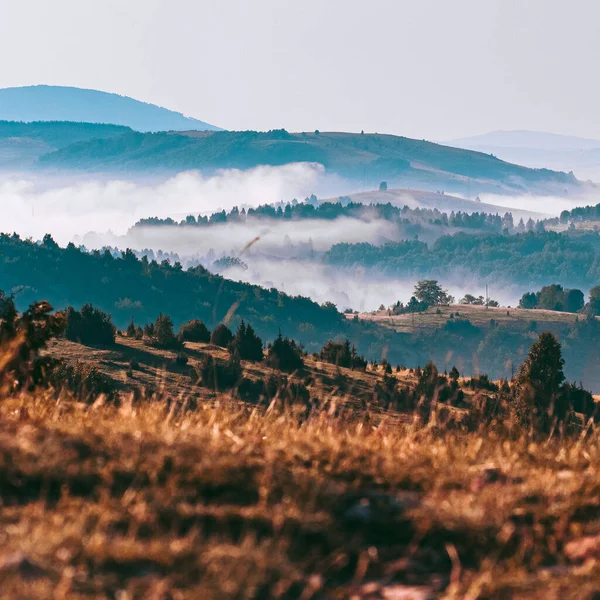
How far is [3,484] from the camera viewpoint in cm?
677

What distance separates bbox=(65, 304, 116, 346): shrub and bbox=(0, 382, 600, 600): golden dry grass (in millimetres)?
58416

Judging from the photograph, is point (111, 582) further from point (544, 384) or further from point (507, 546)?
point (544, 384)

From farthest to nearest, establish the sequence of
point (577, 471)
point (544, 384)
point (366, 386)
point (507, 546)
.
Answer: point (366, 386) → point (544, 384) → point (577, 471) → point (507, 546)

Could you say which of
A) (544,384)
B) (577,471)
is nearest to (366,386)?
(544,384)

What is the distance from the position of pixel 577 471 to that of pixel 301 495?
299 centimetres

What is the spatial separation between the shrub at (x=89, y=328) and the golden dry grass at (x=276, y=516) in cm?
5842

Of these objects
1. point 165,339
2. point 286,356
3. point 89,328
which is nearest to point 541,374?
point 286,356

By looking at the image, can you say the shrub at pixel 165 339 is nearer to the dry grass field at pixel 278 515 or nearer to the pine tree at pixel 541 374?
the pine tree at pixel 541 374

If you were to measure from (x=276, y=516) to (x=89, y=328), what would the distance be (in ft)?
203

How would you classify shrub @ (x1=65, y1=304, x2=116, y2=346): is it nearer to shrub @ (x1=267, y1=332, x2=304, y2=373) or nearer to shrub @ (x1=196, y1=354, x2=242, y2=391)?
shrub @ (x1=196, y1=354, x2=242, y2=391)

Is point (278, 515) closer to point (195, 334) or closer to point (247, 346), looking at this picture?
point (247, 346)

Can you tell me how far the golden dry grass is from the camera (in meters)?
5.58

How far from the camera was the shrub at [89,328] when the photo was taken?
6594 centimetres

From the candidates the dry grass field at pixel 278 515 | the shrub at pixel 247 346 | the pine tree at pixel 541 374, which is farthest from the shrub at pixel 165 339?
the dry grass field at pixel 278 515
